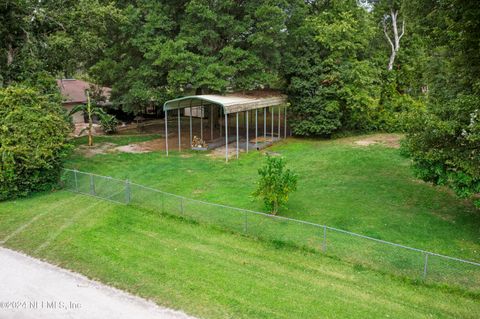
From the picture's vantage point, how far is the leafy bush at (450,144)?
12547 mm

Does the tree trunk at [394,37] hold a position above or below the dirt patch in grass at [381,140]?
above

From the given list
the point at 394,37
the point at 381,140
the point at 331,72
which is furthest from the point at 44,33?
the point at 394,37

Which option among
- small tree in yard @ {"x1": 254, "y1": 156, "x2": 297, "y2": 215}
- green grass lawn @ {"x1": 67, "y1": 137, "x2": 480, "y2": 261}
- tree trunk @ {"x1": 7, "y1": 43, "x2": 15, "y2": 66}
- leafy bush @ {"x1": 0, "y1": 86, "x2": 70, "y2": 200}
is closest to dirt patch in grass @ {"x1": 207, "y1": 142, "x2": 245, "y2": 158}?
green grass lawn @ {"x1": 67, "y1": 137, "x2": 480, "y2": 261}

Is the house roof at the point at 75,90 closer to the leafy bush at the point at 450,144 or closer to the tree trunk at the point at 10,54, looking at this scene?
the tree trunk at the point at 10,54

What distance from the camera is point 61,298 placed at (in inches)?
413

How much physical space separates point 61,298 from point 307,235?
7.44 metres

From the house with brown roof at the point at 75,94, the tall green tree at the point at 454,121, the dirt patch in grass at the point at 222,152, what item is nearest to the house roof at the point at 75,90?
the house with brown roof at the point at 75,94

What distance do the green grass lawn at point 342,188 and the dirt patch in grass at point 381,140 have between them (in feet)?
3.35

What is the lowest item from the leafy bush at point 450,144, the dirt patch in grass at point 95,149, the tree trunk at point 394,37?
the dirt patch in grass at point 95,149

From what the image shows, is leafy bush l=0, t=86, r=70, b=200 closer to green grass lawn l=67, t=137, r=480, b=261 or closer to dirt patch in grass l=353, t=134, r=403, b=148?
green grass lawn l=67, t=137, r=480, b=261

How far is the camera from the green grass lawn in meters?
14.6

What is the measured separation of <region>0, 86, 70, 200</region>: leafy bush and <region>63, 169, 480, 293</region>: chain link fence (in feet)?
3.60

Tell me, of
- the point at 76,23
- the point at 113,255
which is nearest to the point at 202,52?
the point at 76,23

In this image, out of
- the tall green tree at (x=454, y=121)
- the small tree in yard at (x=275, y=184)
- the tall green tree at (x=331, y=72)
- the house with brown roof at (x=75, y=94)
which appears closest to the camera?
the tall green tree at (x=454, y=121)
